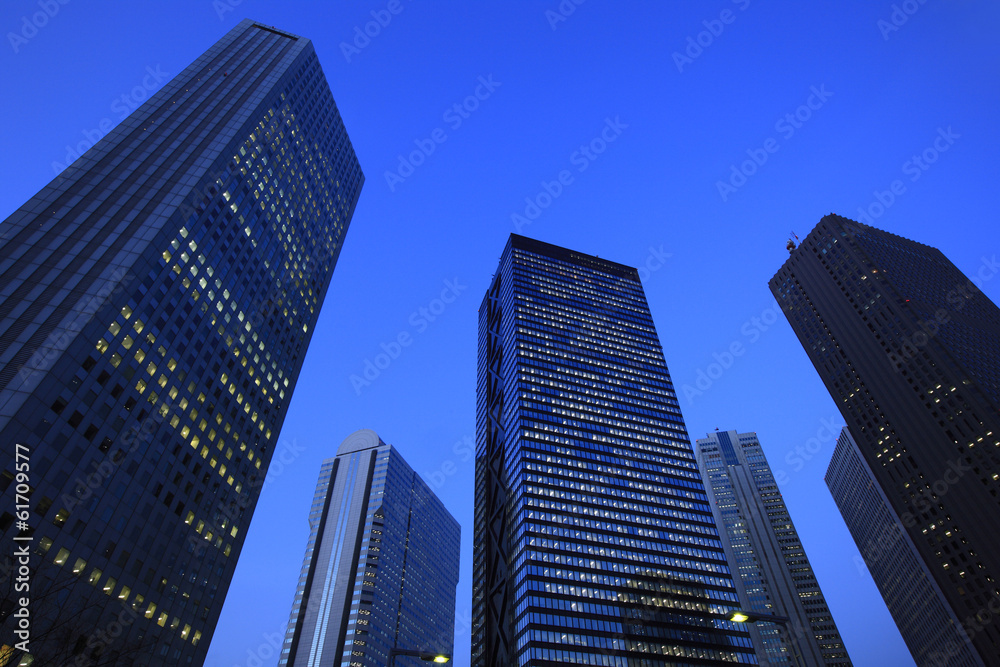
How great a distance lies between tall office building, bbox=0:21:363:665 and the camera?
54.3 meters

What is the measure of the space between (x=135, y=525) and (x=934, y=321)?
601 feet

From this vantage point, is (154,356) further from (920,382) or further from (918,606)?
(918,606)

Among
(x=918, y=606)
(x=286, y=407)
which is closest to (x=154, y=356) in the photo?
(x=286, y=407)

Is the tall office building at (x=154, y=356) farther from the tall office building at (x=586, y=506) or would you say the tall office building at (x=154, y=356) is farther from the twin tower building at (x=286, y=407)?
the tall office building at (x=586, y=506)

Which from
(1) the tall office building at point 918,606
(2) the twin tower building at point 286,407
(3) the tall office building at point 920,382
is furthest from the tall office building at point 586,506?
(1) the tall office building at point 918,606

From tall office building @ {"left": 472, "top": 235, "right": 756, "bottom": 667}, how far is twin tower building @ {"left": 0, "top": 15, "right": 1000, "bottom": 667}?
2.13ft

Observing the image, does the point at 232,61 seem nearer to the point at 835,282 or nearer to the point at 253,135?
the point at 253,135

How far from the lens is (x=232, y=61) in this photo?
383ft

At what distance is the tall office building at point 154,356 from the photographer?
Result: 5434 cm

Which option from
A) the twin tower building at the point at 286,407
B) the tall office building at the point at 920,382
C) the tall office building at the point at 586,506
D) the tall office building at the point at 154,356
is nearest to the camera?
the tall office building at the point at 154,356

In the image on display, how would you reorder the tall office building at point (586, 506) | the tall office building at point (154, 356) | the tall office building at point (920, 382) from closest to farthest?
the tall office building at point (154, 356) < the tall office building at point (586, 506) < the tall office building at point (920, 382)

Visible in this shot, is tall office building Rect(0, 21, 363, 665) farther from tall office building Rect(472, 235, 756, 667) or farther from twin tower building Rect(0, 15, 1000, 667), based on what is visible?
tall office building Rect(472, 235, 756, 667)

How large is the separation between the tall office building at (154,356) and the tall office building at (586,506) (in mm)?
64791

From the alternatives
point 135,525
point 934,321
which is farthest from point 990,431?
point 135,525
